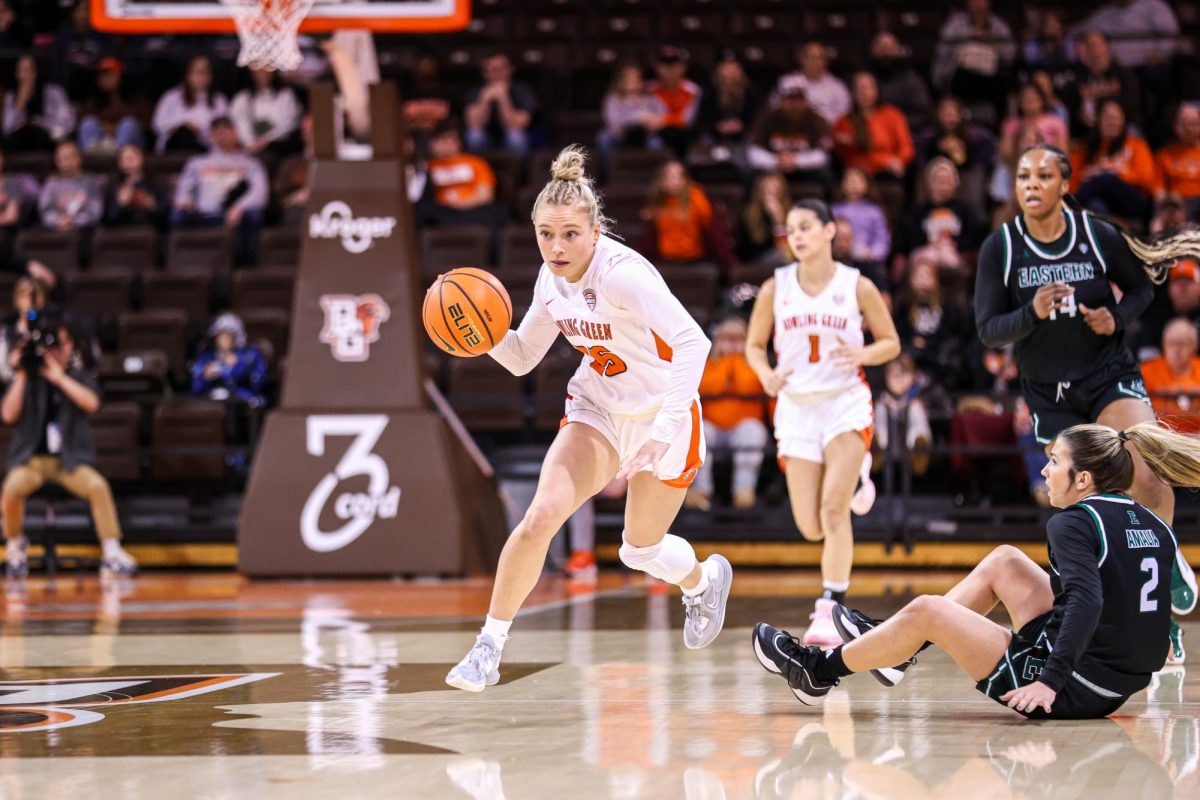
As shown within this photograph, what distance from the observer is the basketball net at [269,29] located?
971 centimetres

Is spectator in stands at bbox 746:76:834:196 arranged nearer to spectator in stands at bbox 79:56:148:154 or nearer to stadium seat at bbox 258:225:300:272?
stadium seat at bbox 258:225:300:272

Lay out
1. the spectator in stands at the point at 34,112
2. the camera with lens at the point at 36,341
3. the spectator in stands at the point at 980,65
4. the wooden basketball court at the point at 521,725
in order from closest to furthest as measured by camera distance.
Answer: the wooden basketball court at the point at 521,725 < the camera with lens at the point at 36,341 < the spectator in stands at the point at 980,65 < the spectator in stands at the point at 34,112

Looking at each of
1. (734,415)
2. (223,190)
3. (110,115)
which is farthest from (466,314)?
(110,115)

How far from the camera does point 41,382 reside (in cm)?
1177

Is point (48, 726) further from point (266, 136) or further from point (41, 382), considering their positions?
point (266, 136)

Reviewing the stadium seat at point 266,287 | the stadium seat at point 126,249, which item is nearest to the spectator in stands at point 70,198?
the stadium seat at point 126,249

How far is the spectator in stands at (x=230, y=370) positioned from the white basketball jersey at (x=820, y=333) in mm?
5869

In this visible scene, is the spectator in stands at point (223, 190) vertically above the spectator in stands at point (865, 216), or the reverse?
the spectator in stands at point (223, 190)

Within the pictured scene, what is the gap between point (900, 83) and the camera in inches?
581

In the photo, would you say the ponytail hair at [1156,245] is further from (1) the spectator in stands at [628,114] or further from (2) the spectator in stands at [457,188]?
(1) the spectator in stands at [628,114]

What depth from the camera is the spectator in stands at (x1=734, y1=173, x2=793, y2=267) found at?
507 inches

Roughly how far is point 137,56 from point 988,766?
43.9 ft

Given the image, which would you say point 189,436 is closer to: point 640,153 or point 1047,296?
point 640,153

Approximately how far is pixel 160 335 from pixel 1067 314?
8.47 metres
